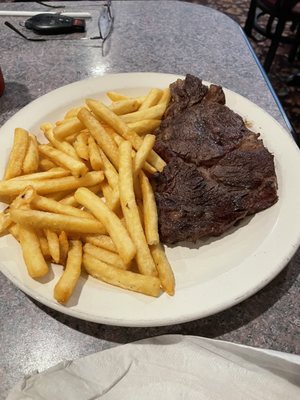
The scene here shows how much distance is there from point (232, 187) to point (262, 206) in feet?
0.53

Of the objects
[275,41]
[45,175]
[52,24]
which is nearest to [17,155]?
[45,175]

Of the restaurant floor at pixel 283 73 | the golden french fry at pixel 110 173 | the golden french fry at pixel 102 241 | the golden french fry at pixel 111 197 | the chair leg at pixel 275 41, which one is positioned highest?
the golden french fry at pixel 110 173

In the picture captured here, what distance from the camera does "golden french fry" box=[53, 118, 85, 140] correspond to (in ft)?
5.99

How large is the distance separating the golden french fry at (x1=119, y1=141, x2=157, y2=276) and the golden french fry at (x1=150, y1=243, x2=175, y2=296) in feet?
0.10

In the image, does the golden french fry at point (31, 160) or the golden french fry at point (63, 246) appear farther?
the golden french fry at point (31, 160)

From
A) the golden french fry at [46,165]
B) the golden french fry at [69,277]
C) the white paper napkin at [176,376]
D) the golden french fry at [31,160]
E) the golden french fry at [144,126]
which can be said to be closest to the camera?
the white paper napkin at [176,376]

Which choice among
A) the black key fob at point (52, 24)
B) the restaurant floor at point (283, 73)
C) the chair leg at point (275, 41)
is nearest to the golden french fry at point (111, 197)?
the black key fob at point (52, 24)

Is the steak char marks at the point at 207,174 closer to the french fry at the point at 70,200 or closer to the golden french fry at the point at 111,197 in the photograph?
the golden french fry at the point at 111,197

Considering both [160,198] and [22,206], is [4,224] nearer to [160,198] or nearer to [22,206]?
[22,206]

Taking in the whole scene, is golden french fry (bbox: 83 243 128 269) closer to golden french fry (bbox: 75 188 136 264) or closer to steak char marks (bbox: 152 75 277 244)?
golden french fry (bbox: 75 188 136 264)

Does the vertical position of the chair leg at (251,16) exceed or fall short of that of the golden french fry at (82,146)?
Answer: it falls short

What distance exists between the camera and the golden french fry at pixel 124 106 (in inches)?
78.2

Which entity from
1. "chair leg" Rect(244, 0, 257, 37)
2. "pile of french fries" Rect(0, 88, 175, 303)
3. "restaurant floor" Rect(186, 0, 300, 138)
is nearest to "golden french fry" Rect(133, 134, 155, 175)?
"pile of french fries" Rect(0, 88, 175, 303)

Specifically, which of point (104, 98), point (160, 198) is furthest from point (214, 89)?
point (160, 198)
